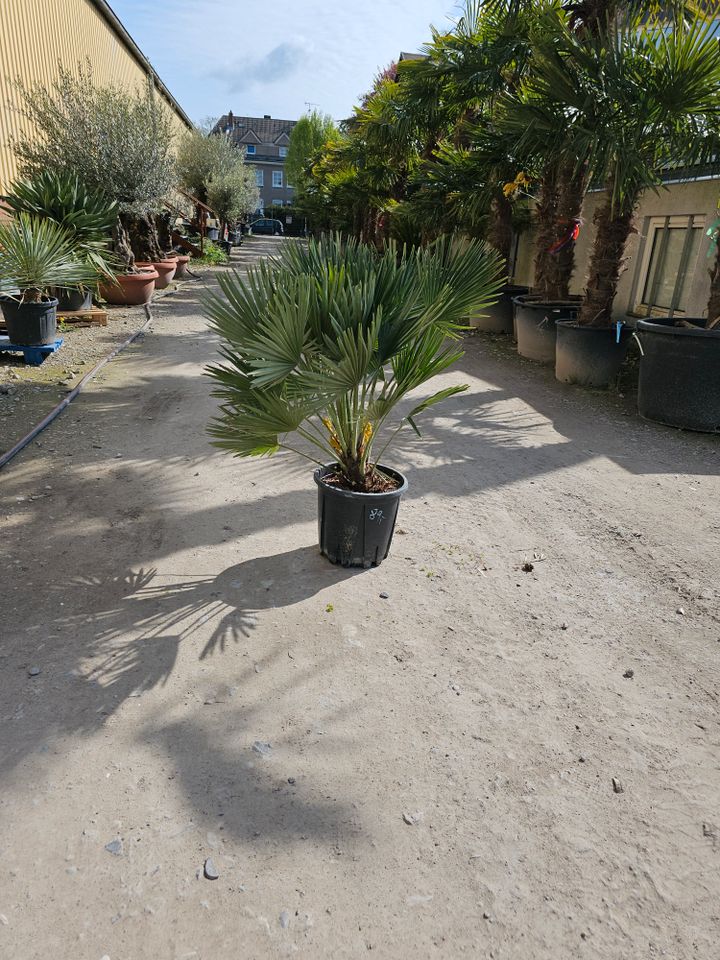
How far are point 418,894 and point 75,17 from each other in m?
17.8

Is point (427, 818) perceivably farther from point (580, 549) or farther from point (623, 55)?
point (623, 55)

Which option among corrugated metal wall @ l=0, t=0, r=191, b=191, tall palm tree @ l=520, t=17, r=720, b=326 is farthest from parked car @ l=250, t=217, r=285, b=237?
tall palm tree @ l=520, t=17, r=720, b=326

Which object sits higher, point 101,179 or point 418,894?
point 101,179

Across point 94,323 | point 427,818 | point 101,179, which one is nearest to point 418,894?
point 427,818

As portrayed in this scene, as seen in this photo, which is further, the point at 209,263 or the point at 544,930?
the point at 209,263

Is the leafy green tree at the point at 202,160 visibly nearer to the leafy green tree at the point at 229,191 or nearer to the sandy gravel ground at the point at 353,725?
the leafy green tree at the point at 229,191

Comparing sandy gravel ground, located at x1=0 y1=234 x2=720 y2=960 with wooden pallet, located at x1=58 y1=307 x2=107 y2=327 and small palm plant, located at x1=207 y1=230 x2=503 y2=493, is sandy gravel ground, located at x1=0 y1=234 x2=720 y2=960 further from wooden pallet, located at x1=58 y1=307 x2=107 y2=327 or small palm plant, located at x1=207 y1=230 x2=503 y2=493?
wooden pallet, located at x1=58 y1=307 x2=107 y2=327

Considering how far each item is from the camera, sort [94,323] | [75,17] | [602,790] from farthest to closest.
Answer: [75,17]
[94,323]
[602,790]

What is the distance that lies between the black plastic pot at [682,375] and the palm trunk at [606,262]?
1215mm

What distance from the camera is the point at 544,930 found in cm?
165

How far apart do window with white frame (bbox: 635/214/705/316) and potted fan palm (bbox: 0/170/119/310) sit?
27.2 ft

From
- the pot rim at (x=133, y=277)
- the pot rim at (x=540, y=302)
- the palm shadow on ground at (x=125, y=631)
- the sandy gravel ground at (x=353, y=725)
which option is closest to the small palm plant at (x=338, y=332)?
the palm shadow on ground at (x=125, y=631)

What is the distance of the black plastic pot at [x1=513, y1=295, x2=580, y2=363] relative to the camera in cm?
850

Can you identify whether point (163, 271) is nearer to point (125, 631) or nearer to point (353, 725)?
point (125, 631)
